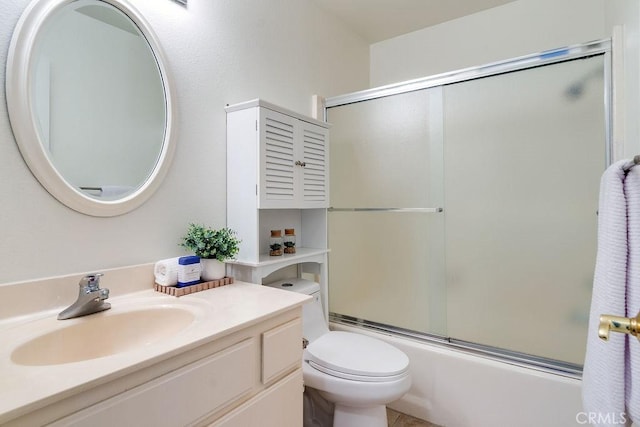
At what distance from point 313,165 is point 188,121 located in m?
0.65

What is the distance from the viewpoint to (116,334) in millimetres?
977

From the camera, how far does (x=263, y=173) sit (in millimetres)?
1422

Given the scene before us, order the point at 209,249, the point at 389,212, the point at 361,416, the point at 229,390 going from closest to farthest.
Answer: the point at 229,390, the point at 209,249, the point at 361,416, the point at 389,212

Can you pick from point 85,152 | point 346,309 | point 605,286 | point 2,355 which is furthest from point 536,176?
point 2,355

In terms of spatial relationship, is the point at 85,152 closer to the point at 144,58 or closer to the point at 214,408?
the point at 144,58

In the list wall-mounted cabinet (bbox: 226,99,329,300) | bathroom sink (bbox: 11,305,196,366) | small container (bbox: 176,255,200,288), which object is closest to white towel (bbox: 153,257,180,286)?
small container (bbox: 176,255,200,288)

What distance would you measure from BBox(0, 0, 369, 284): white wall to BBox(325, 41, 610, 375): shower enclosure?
18.8 inches

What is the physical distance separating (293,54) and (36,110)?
4.45 feet

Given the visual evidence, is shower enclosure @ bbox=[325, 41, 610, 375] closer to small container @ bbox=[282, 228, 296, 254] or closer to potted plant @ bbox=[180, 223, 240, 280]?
small container @ bbox=[282, 228, 296, 254]

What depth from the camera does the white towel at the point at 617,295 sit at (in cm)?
70

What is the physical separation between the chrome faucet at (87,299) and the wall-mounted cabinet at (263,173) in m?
0.55

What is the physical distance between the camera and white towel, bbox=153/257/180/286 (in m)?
1.17

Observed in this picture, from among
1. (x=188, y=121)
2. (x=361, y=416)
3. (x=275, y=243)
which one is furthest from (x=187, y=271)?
(x=361, y=416)

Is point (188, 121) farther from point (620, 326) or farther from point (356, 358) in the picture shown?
point (620, 326)
